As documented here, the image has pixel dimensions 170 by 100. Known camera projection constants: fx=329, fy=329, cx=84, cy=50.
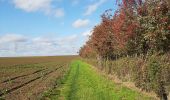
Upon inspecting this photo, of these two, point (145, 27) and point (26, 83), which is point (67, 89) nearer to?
point (145, 27)

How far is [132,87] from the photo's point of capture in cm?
2494

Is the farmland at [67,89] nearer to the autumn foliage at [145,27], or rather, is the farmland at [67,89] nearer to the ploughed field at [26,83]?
the ploughed field at [26,83]

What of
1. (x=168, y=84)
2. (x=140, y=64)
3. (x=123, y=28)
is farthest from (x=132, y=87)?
(x=168, y=84)

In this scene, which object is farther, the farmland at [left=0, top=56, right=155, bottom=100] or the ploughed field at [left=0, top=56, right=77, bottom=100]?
the ploughed field at [left=0, top=56, right=77, bottom=100]

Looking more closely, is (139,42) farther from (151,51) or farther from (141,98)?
(141,98)

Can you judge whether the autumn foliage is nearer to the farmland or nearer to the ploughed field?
the farmland

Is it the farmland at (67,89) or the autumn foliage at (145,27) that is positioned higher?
the autumn foliage at (145,27)

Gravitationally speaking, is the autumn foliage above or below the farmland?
above

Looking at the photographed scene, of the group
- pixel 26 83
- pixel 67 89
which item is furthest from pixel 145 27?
pixel 26 83

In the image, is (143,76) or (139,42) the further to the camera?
(139,42)

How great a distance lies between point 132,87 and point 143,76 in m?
3.75

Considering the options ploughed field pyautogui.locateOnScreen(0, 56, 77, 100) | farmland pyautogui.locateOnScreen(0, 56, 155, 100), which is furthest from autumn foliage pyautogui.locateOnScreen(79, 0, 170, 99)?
ploughed field pyautogui.locateOnScreen(0, 56, 77, 100)

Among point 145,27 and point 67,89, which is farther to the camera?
point 67,89

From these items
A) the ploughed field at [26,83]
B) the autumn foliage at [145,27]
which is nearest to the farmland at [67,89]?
the ploughed field at [26,83]
